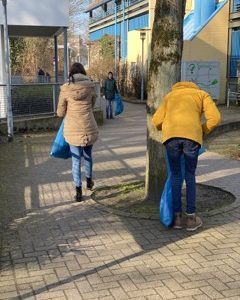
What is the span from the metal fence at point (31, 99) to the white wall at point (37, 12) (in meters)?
1.77

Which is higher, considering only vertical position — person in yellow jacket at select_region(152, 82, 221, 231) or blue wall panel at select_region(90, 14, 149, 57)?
blue wall panel at select_region(90, 14, 149, 57)

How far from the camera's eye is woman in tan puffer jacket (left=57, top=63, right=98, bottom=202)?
6629 millimetres

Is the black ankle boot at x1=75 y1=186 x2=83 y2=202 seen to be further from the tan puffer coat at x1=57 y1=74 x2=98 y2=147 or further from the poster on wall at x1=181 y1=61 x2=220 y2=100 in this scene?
the poster on wall at x1=181 y1=61 x2=220 y2=100

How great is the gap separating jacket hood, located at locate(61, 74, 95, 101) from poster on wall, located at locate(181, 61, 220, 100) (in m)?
17.6

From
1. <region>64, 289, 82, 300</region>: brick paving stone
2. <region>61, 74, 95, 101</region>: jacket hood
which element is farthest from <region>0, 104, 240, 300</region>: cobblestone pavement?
<region>61, 74, 95, 101</region>: jacket hood

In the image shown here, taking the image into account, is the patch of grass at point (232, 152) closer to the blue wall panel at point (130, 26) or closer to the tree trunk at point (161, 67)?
the tree trunk at point (161, 67)

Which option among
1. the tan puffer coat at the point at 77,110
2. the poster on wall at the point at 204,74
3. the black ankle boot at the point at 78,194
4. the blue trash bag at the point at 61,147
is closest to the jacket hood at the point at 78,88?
the tan puffer coat at the point at 77,110

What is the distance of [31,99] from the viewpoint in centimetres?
1394

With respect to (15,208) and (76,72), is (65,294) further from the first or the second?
(76,72)

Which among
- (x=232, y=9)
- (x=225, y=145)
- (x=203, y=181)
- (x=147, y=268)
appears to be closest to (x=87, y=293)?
(x=147, y=268)

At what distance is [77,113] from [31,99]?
7578 millimetres

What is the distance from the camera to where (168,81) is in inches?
238

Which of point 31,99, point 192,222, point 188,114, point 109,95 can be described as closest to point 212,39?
point 109,95

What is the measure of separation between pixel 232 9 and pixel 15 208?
2328cm
